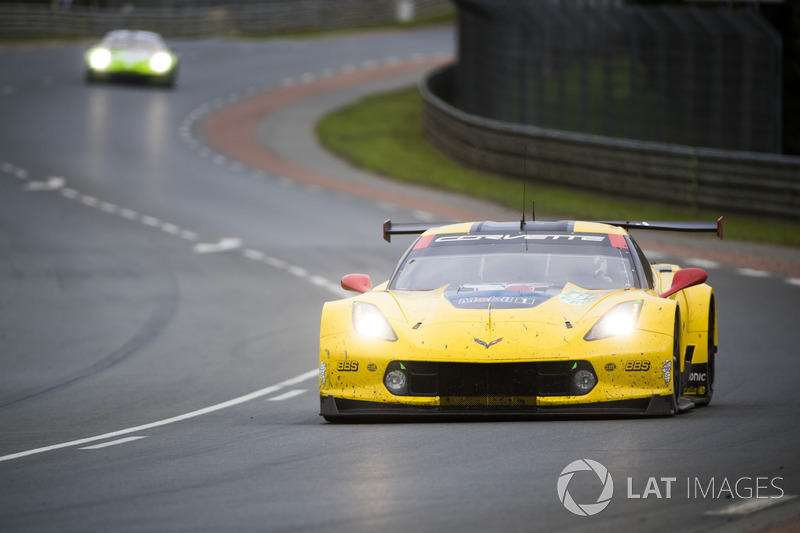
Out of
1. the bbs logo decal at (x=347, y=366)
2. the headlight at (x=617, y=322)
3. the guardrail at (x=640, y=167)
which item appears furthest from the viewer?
the guardrail at (x=640, y=167)

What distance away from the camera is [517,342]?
8.67m

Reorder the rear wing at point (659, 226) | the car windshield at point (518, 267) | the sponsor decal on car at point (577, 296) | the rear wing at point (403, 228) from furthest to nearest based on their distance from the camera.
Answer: the rear wing at point (403, 228) → the rear wing at point (659, 226) → the car windshield at point (518, 267) → the sponsor decal on car at point (577, 296)

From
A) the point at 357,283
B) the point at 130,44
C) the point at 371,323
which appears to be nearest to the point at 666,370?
the point at 371,323

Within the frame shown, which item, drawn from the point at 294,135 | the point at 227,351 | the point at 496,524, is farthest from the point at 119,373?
the point at 294,135

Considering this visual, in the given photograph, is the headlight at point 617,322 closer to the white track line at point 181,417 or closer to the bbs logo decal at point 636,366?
the bbs logo decal at point 636,366

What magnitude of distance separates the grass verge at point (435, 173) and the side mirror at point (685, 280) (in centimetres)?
1289

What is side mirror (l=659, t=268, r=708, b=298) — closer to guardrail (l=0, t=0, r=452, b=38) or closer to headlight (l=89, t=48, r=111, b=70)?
headlight (l=89, t=48, r=111, b=70)

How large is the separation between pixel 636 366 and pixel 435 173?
2298cm

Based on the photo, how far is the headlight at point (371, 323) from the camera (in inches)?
356

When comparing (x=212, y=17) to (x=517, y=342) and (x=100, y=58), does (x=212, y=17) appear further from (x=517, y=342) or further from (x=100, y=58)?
(x=517, y=342)

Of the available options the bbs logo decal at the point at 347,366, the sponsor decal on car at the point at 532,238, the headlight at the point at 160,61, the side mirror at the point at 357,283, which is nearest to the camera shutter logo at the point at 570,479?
the bbs logo decal at the point at 347,366

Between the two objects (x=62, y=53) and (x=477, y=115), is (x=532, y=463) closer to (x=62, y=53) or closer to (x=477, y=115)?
(x=477, y=115)

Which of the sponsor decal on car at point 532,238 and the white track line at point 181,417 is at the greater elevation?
the sponsor decal on car at point 532,238

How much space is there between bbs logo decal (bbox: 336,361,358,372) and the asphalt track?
1.18 feet
